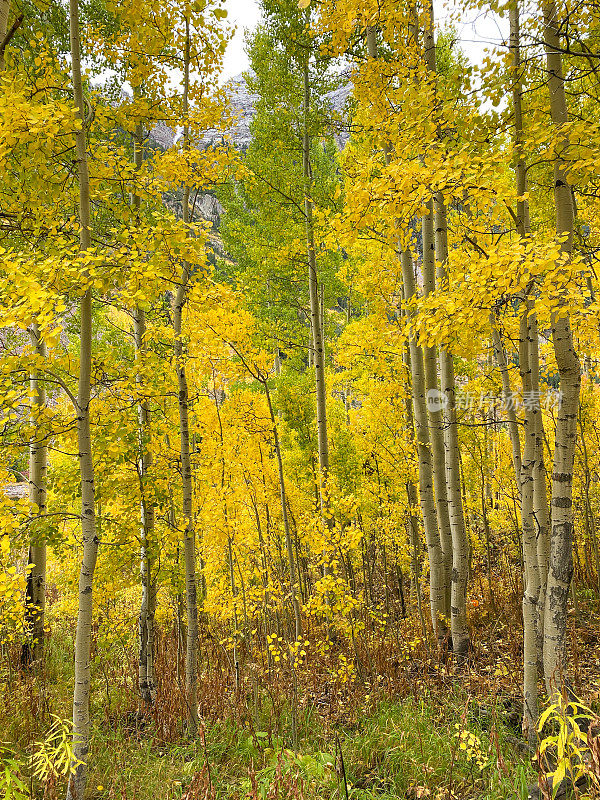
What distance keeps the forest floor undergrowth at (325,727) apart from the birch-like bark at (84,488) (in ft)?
1.59

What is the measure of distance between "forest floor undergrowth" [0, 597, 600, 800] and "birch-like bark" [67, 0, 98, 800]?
0.48 meters

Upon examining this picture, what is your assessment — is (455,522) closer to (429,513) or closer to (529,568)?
(429,513)

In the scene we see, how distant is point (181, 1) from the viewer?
410 cm

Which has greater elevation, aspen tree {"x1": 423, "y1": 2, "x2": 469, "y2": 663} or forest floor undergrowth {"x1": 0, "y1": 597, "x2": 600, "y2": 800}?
aspen tree {"x1": 423, "y1": 2, "x2": 469, "y2": 663}

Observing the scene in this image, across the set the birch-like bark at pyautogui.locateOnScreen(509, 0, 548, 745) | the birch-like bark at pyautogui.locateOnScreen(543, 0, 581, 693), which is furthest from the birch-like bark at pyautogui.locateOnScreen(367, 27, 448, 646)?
the birch-like bark at pyautogui.locateOnScreen(543, 0, 581, 693)

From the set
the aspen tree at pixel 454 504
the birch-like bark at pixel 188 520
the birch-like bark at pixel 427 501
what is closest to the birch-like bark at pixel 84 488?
the birch-like bark at pixel 188 520

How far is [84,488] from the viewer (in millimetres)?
3209

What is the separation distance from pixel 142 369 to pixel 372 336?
16.2ft

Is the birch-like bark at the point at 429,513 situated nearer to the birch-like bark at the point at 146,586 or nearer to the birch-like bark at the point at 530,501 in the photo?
the birch-like bark at the point at 530,501

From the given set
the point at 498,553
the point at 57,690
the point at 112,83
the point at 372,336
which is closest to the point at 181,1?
the point at 112,83

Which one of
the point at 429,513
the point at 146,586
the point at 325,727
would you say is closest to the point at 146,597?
the point at 146,586

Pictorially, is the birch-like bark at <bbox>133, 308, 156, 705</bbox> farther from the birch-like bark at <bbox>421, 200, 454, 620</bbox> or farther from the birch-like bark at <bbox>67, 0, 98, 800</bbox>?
the birch-like bark at <bbox>421, 200, 454, 620</bbox>

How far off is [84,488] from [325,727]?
9.50 feet

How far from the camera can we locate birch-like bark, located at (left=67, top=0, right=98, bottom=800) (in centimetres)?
302
